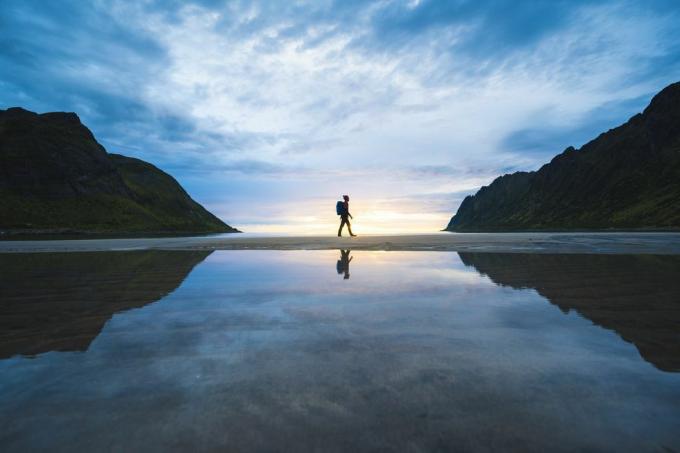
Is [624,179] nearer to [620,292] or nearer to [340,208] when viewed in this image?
[340,208]

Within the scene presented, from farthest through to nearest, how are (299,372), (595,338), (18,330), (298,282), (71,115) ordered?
(71,115), (298,282), (18,330), (595,338), (299,372)

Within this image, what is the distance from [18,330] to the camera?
3.74 meters

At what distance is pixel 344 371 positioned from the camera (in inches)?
101

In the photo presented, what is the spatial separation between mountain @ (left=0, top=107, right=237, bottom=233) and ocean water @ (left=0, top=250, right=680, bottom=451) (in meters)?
103

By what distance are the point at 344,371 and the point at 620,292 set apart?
4.89 m

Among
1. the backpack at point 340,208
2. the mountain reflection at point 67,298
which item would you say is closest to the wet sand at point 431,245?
the backpack at point 340,208

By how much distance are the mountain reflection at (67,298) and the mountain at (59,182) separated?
97.1 metres

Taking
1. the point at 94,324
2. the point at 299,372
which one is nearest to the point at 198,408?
the point at 299,372

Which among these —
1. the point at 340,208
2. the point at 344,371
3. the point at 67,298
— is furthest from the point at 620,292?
the point at 340,208

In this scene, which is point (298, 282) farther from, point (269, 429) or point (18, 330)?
point (269, 429)

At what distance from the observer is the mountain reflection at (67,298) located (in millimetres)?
3451

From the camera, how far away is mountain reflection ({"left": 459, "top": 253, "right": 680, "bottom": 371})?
3264 millimetres

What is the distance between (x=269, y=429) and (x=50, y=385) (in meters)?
1.61

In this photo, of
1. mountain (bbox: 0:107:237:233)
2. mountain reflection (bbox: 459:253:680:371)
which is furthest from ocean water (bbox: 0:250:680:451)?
mountain (bbox: 0:107:237:233)
